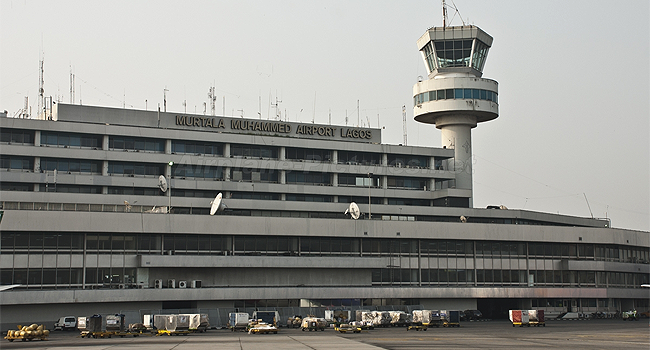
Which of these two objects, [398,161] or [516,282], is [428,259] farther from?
[398,161]

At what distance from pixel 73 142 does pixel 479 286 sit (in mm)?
56943

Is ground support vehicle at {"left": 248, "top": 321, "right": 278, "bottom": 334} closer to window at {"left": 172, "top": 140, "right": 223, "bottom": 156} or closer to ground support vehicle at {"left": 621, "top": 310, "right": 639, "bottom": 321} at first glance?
Answer: window at {"left": 172, "top": 140, "right": 223, "bottom": 156}

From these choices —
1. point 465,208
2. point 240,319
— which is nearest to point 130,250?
point 240,319

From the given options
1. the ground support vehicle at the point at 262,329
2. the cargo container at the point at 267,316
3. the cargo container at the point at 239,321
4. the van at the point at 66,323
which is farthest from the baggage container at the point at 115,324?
the cargo container at the point at 267,316

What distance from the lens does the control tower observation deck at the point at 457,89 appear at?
385 ft

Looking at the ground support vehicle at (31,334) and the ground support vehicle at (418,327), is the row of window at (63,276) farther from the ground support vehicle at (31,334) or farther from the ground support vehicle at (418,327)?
the ground support vehicle at (418,327)

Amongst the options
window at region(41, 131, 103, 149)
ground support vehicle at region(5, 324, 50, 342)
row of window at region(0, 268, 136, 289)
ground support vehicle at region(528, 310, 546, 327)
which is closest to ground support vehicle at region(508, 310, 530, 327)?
ground support vehicle at region(528, 310, 546, 327)

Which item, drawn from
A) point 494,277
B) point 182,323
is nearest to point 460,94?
point 494,277

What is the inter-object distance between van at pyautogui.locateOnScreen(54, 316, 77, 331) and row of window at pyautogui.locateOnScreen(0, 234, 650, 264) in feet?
26.0

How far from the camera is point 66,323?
76.1 m

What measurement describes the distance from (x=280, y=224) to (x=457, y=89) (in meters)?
42.9

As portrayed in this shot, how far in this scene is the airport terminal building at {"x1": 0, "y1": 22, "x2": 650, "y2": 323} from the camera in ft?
267

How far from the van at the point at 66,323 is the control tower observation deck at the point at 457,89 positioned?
65.8 meters

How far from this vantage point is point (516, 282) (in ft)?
321
